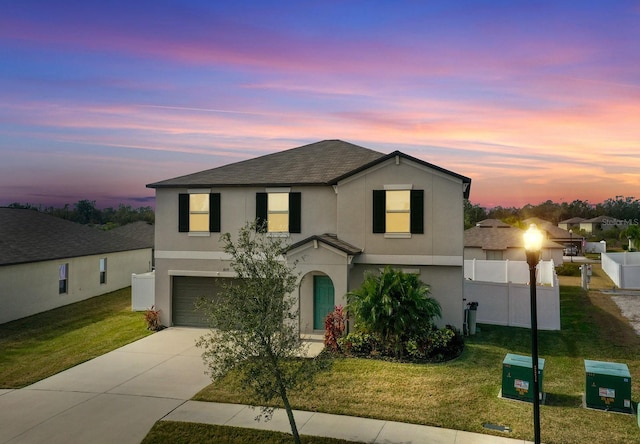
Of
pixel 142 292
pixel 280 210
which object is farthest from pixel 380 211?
pixel 142 292

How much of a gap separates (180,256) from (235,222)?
286cm

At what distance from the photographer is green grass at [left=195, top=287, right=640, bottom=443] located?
10008mm

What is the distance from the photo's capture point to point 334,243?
56.1 feet

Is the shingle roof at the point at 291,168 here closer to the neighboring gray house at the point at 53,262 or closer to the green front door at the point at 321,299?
the green front door at the point at 321,299

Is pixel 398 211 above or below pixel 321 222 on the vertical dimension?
above

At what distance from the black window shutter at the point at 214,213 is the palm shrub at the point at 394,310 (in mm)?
7297

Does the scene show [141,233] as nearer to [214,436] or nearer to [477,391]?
[214,436]

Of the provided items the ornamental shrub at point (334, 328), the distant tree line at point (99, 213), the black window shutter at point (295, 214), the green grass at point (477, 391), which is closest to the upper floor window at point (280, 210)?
the black window shutter at point (295, 214)

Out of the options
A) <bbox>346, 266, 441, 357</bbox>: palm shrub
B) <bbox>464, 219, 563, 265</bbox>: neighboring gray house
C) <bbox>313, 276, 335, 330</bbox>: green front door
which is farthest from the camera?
<bbox>464, 219, 563, 265</bbox>: neighboring gray house

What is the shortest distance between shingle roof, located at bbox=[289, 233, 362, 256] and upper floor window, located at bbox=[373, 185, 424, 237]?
1.14 meters

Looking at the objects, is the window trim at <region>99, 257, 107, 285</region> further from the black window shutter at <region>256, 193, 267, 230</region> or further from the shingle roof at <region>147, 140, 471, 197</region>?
the black window shutter at <region>256, 193, 267, 230</region>

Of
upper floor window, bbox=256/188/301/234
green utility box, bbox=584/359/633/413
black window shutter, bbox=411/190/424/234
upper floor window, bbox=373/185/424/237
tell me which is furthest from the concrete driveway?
green utility box, bbox=584/359/633/413

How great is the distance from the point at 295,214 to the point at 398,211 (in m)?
4.14

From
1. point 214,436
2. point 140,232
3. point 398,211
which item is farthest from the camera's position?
point 140,232
